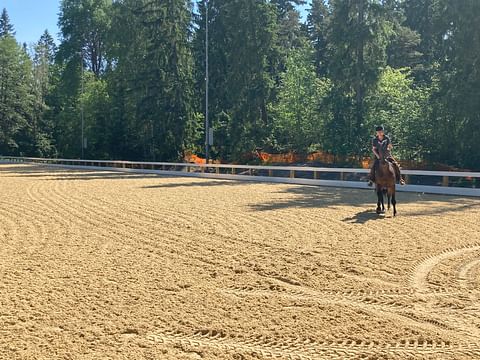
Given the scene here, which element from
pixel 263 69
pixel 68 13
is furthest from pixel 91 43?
pixel 263 69

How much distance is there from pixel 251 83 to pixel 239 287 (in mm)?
38545

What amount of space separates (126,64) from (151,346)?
56823 mm

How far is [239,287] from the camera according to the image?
6.95 metres

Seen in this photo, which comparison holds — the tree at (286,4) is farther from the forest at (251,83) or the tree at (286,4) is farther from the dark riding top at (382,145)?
the dark riding top at (382,145)

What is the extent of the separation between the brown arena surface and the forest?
16671mm

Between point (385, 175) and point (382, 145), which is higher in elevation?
point (382, 145)

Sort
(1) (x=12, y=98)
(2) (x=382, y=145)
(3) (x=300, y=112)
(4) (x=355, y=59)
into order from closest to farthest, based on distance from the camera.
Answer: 1. (2) (x=382, y=145)
2. (4) (x=355, y=59)
3. (3) (x=300, y=112)
4. (1) (x=12, y=98)

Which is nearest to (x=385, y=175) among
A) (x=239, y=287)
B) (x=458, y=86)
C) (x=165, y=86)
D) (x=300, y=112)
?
(x=239, y=287)

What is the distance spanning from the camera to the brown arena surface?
4973 millimetres

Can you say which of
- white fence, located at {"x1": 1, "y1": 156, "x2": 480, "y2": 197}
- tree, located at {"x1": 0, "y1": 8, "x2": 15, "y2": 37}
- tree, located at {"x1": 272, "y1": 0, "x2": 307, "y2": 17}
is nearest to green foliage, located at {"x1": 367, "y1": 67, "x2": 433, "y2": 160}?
white fence, located at {"x1": 1, "y1": 156, "x2": 480, "y2": 197}

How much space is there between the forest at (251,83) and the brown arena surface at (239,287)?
16671 millimetres

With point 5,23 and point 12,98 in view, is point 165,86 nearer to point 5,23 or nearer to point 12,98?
point 12,98

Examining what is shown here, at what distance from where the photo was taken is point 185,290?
679cm

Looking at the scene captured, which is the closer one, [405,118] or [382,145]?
[382,145]
